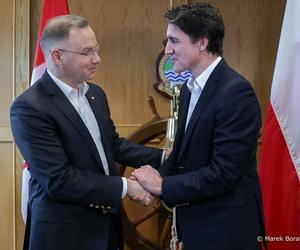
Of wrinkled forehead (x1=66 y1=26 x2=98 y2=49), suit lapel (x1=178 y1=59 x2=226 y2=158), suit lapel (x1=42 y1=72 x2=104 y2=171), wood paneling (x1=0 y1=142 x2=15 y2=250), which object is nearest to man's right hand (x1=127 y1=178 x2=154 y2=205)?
suit lapel (x1=42 y1=72 x2=104 y2=171)

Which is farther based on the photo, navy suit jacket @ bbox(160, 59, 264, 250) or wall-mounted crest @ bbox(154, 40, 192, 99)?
wall-mounted crest @ bbox(154, 40, 192, 99)

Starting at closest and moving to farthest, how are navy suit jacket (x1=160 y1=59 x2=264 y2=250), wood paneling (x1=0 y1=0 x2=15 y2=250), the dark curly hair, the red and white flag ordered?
navy suit jacket (x1=160 y1=59 x2=264 y2=250)
the dark curly hair
the red and white flag
wood paneling (x1=0 y1=0 x2=15 y2=250)

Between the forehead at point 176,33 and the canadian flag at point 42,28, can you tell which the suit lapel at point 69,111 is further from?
the canadian flag at point 42,28

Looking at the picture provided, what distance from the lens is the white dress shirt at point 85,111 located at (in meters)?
1.52

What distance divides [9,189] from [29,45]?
3.03ft

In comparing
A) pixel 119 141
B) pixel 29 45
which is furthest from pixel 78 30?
pixel 29 45

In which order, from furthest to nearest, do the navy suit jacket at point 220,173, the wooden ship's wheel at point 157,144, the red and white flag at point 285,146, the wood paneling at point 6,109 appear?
the wood paneling at point 6,109
the wooden ship's wheel at point 157,144
the red and white flag at point 285,146
the navy suit jacket at point 220,173

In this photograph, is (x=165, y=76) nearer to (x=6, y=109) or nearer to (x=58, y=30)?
(x=6, y=109)

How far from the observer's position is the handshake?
150 cm

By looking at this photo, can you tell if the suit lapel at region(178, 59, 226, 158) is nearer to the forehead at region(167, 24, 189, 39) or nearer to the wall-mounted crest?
the forehead at region(167, 24, 189, 39)

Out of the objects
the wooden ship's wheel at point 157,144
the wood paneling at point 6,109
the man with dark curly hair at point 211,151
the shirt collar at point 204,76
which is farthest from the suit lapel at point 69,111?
the wood paneling at point 6,109

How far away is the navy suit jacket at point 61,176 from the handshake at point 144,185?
0.30 feet

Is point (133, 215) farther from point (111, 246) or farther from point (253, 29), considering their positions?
point (253, 29)

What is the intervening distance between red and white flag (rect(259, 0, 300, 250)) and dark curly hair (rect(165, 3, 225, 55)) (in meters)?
0.63
